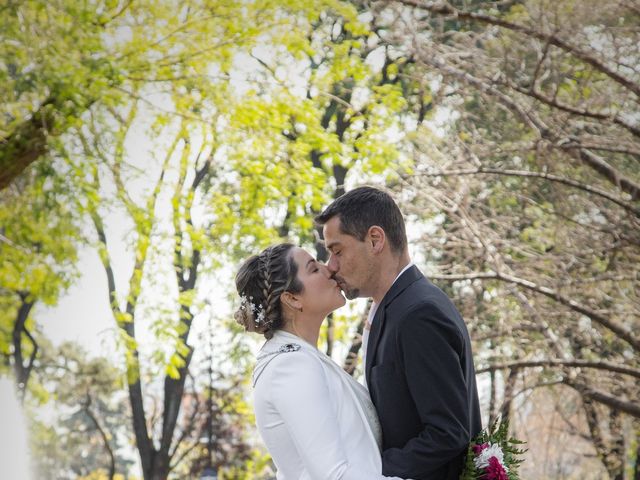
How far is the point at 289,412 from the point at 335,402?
17 centimetres

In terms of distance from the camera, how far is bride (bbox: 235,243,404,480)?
9.23 feet

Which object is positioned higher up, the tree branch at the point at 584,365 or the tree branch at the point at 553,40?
the tree branch at the point at 553,40

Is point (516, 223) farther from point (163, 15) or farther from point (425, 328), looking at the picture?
point (425, 328)

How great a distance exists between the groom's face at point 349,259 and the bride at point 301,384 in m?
A: 0.06

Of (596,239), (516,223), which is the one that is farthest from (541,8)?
(516,223)

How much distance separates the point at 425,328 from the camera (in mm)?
2811

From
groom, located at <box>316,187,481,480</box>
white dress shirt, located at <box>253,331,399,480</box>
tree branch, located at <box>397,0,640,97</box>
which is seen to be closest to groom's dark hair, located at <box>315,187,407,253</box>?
groom, located at <box>316,187,481,480</box>

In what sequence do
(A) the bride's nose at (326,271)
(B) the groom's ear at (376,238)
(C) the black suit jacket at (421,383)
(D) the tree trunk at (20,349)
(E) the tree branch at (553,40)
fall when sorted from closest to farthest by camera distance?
(C) the black suit jacket at (421,383) < (B) the groom's ear at (376,238) < (A) the bride's nose at (326,271) < (E) the tree branch at (553,40) < (D) the tree trunk at (20,349)

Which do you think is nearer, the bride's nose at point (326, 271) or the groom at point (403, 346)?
the groom at point (403, 346)

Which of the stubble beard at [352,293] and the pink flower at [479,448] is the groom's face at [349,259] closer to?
the stubble beard at [352,293]

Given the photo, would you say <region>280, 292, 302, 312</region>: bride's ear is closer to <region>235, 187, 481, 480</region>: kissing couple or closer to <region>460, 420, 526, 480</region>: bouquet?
<region>235, 187, 481, 480</region>: kissing couple

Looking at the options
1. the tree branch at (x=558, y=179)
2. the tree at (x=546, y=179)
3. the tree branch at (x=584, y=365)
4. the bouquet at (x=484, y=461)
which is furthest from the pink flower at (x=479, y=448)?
the tree branch at (x=584, y=365)

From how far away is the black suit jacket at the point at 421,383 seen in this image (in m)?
2.78

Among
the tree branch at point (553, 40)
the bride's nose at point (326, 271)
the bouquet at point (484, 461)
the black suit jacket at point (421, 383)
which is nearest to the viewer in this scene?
the black suit jacket at point (421, 383)
